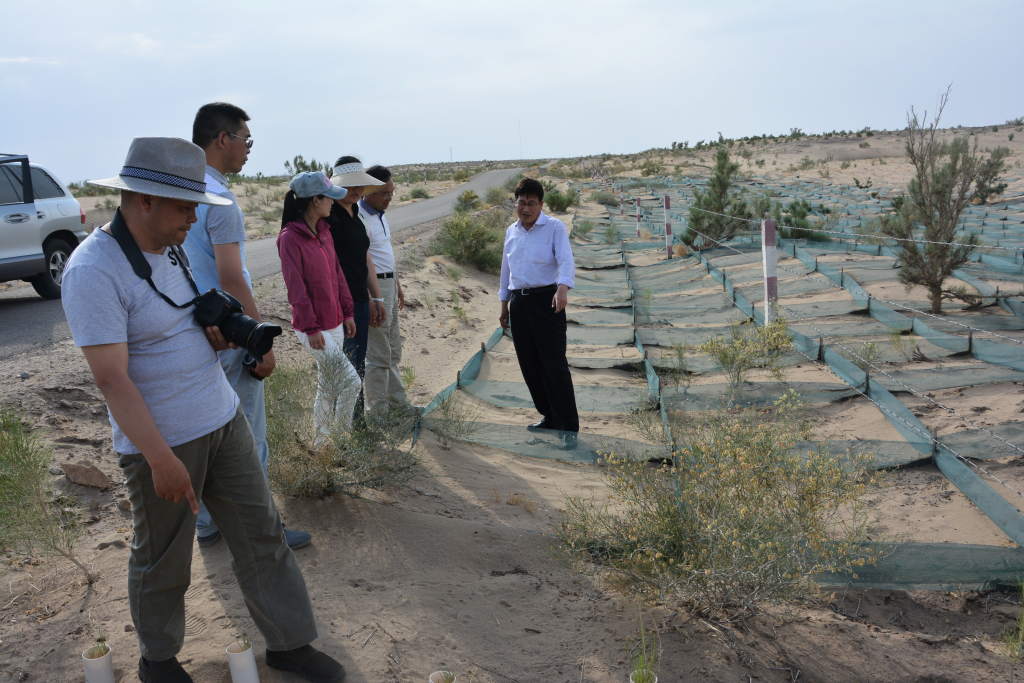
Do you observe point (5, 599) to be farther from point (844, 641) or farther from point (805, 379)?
point (805, 379)

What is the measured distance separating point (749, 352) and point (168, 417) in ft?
16.0

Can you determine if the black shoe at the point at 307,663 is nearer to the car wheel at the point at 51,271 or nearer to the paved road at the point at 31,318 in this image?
the paved road at the point at 31,318

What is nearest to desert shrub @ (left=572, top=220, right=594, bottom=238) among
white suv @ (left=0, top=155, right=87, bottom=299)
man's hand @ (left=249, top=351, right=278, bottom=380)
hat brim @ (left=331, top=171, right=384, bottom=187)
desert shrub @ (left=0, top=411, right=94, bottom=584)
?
white suv @ (left=0, top=155, right=87, bottom=299)

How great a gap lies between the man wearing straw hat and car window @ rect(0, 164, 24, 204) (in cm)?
817

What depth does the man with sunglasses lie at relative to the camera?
10.7ft

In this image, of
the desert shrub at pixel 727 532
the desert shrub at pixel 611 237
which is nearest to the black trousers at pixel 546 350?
the desert shrub at pixel 727 532

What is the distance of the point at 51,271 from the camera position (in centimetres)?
966

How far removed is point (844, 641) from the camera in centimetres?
312

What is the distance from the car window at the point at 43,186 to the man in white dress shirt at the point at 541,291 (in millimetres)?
6905

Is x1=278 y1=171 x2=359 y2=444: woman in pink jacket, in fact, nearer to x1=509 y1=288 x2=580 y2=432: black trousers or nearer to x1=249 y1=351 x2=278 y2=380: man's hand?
x1=249 y1=351 x2=278 y2=380: man's hand

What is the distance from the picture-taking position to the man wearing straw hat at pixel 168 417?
88.7 inches

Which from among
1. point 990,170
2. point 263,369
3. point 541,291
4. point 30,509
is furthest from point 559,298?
point 990,170

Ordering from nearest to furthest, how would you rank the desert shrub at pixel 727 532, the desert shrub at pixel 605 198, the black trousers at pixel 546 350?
the desert shrub at pixel 727 532 < the black trousers at pixel 546 350 < the desert shrub at pixel 605 198

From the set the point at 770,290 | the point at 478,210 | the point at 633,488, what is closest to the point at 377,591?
the point at 633,488
